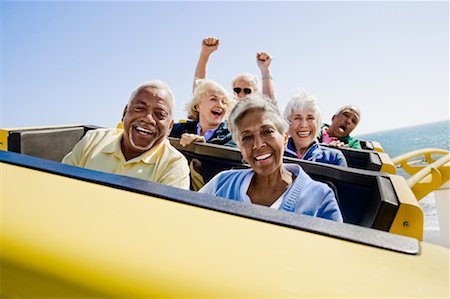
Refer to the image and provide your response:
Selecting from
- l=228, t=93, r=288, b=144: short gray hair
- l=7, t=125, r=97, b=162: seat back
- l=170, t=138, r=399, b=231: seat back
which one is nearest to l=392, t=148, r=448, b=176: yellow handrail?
l=170, t=138, r=399, b=231: seat back

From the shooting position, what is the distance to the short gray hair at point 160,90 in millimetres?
1456

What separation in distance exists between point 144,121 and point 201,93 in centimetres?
102

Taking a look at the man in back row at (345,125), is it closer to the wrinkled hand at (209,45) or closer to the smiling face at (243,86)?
the smiling face at (243,86)

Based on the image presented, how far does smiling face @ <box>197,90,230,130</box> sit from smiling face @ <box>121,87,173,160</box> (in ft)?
2.76

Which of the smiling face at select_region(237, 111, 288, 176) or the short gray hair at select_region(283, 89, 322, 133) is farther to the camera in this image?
the short gray hair at select_region(283, 89, 322, 133)

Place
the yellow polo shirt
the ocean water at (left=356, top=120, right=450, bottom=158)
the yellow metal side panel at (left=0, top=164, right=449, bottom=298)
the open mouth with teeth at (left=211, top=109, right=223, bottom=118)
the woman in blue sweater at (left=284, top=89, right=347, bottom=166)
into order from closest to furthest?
1. the yellow metal side panel at (left=0, top=164, right=449, bottom=298)
2. the yellow polo shirt
3. the woman in blue sweater at (left=284, top=89, right=347, bottom=166)
4. the open mouth with teeth at (left=211, top=109, right=223, bottom=118)
5. the ocean water at (left=356, top=120, right=450, bottom=158)

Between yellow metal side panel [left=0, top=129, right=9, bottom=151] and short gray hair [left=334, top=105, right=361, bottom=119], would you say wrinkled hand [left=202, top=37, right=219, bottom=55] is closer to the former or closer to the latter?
short gray hair [left=334, top=105, right=361, bottom=119]

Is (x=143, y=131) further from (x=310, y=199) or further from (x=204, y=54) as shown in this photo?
(x=204, y=54)

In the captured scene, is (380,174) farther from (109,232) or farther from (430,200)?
(430,200)

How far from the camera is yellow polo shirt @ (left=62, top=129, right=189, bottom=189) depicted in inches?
52.1

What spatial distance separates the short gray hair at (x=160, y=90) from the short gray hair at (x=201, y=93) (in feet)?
2.80

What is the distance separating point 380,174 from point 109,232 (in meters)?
0.96

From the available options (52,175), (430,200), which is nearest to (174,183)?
(52,175)

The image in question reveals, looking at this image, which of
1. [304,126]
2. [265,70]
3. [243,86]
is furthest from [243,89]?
[304,126]
